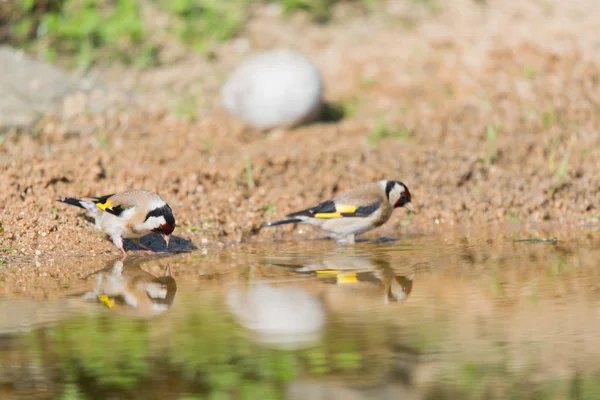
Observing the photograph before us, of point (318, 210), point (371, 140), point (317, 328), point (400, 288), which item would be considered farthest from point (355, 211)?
point (317, 328)

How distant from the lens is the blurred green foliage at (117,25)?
1300 cm

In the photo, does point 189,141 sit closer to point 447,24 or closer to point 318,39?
point 318,39

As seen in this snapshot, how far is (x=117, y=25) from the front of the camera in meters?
13.4

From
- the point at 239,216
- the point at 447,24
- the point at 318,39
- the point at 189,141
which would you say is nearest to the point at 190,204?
the point at 239,216

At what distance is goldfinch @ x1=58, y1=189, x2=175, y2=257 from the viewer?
24.6 ft

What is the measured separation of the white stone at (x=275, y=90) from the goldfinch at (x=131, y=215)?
11.3 ft

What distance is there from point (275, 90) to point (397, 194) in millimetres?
3090

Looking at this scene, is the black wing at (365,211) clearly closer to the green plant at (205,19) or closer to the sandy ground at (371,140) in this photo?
the sandy ground at (371,140)

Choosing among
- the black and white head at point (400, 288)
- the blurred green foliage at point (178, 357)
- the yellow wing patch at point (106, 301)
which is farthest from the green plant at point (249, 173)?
the blurred green foliage at point (178, 357)

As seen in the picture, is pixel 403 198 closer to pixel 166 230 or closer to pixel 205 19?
pixel 166 230

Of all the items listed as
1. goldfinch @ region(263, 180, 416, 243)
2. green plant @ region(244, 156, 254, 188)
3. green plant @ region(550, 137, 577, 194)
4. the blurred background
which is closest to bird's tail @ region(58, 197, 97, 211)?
the blurred background

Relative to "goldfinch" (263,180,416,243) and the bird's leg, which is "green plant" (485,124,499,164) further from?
the bird's leg

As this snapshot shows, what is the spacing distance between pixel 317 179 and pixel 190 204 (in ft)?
4.42

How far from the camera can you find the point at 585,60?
12438mm
